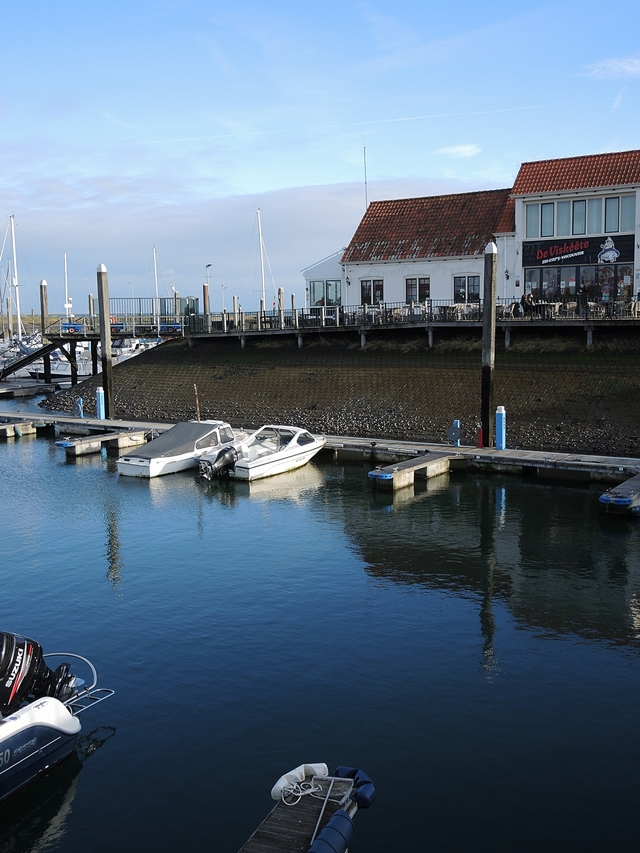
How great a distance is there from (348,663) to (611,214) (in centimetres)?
3143

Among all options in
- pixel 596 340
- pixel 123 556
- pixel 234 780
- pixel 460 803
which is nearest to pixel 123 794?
pixel 234 780

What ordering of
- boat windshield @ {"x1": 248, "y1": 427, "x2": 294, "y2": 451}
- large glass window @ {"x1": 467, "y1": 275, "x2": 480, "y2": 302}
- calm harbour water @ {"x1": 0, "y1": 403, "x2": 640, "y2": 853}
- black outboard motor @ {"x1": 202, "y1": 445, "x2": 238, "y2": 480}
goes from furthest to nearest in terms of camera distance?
1. large glass window @ {"x1": 467, "y1": 275, "x2": 480, "y2": 302}
2. boat windshield @ {"x1": 248, "y1": 427, "x2": 294, "y2": 451}
3. black outboard motor @ {"x1": 202, "y1": 445, "x2": 238, "y2": 480}
4. calm harbour water @ {"x1": 0, "y1": 403, "x2": 640, "y2": 853}

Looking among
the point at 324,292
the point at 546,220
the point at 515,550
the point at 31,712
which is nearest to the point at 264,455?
the point at 515,550

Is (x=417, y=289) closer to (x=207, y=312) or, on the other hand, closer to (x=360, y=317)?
(x=360, y=317)

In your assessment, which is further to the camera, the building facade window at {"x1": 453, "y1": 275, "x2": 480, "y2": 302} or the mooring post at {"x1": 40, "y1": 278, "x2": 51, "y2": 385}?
the mooring post at {"x1": 40, "y1": 278, "x2": 51, "y2": 385}

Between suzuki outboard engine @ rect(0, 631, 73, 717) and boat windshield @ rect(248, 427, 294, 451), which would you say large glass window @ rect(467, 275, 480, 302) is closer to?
boat windshield @ rect(248, 427, 294, 451)

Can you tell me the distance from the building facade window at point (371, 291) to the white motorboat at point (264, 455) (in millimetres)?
17107

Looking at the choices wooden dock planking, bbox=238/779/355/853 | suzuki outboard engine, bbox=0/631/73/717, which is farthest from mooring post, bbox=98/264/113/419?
wooden dock planking, bbox=238/779/355/853

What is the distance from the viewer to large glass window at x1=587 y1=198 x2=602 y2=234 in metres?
38.6

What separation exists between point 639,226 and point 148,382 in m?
26.6

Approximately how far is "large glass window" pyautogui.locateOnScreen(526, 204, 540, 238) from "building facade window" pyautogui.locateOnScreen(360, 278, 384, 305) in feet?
29.2

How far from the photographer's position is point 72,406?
47.3 meters

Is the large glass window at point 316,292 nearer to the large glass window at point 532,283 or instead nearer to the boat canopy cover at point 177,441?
the large glass window at point 532,283

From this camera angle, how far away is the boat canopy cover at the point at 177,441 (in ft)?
93.8
